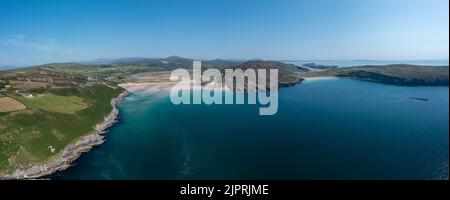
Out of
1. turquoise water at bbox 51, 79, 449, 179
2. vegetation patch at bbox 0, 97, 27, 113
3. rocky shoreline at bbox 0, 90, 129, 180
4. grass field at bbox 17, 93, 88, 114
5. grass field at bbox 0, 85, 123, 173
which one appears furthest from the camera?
grass field at bbox 17, 93, 88, 114

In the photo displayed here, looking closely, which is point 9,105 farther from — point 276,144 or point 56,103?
point 276,144

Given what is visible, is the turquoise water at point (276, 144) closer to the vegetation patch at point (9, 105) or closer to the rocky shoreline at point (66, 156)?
the rocky shoreline at point (66, 156)

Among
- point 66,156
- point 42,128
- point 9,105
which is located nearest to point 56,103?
point 9,105

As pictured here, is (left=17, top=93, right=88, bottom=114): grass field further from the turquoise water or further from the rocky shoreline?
the turquoise water

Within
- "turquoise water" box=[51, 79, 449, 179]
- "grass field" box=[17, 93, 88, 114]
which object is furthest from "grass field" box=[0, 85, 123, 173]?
"turquoise water" box=[51, 79, 449, 179]
